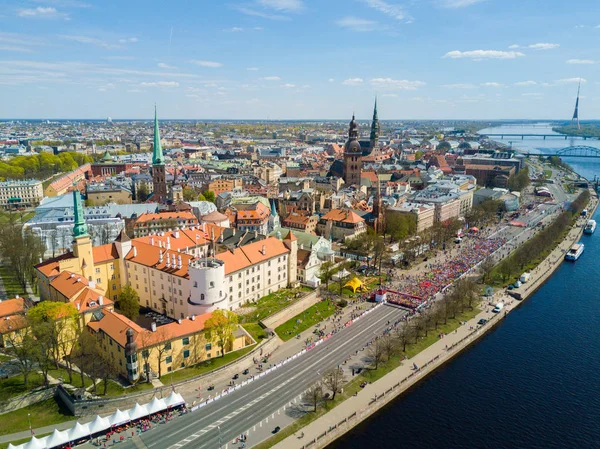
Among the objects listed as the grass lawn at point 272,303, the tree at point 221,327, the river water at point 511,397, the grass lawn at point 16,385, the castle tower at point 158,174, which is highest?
the castle tower at point 158,174

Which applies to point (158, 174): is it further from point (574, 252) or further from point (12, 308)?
point (574, 252)

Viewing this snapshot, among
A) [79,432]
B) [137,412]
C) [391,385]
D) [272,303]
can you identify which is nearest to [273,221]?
[272,303]

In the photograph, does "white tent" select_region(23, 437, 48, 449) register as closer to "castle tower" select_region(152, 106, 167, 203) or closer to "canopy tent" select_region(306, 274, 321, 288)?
"canopy tent" select_region(306, 274, 321, 288)

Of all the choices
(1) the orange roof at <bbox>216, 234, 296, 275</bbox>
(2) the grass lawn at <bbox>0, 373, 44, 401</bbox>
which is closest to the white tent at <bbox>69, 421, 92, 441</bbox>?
(2) the grass lawn at <bbox>0, 373, 44, 401</bbox>

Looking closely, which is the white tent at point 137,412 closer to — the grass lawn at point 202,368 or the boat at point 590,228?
the grass lawn at point 202,368

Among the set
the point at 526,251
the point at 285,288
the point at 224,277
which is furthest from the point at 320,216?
the point at 224,277

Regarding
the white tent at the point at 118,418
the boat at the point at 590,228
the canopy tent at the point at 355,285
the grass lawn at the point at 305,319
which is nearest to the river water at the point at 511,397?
the grass lawn at the point at 305,319

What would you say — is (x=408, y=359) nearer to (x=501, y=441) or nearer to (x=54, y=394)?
(x=501, y=441)

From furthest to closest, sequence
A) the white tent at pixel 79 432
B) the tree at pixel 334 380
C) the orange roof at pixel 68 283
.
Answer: the orange roof at pixel 68 283 < the tree at pixel 334 380 < the white tent at pixel 79 432
